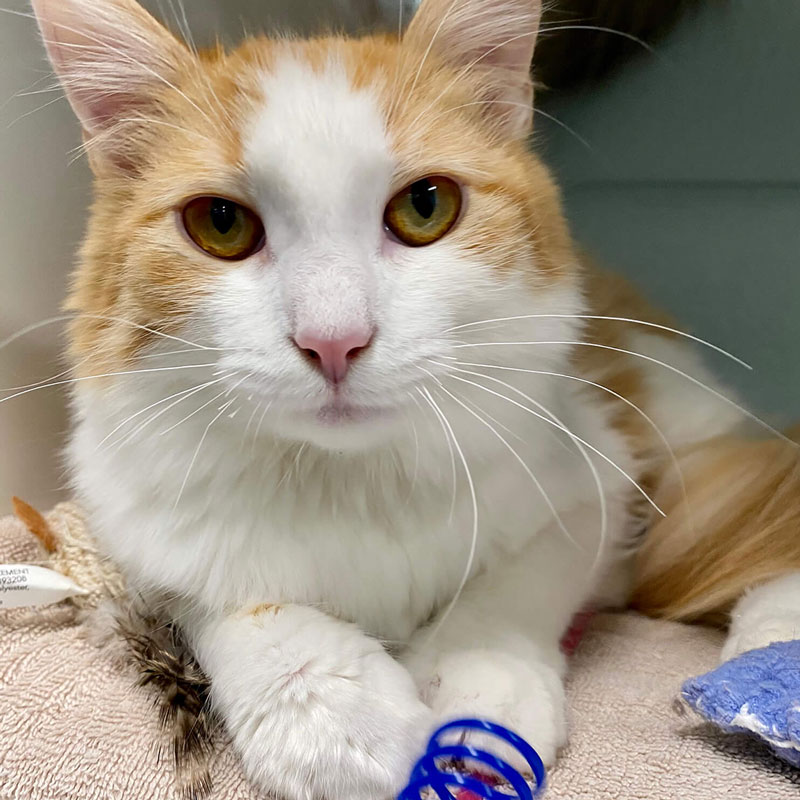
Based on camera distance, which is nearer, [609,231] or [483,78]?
[483,78]

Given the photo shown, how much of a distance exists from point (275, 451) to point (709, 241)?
111 centimetres

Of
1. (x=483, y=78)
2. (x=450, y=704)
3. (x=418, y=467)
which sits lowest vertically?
(x=450, y=704)

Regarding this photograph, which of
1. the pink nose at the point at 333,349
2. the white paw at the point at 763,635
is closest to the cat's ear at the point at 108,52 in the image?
the pink nose at the point at 333,349

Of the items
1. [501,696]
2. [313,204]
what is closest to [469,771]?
[501,696]

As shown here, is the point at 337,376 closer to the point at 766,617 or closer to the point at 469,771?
the point at 469,771

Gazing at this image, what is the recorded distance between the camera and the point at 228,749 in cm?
82

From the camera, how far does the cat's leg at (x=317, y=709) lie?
72 centimetres

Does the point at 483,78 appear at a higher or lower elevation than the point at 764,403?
higher

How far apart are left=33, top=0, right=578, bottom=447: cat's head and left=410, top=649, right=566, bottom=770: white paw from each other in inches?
11.1

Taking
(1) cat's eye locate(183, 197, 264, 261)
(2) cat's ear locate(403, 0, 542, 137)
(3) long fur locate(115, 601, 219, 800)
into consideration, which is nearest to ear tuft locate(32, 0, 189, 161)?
(1) cat's eye locate(183, 197, 264, 261)

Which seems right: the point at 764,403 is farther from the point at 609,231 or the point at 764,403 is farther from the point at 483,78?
the point at 483,78

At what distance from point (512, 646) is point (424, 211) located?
19.5 inches

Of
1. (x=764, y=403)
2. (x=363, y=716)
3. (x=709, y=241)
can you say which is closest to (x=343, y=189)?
(x=363, y=716)

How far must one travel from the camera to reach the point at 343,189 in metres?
0.78
